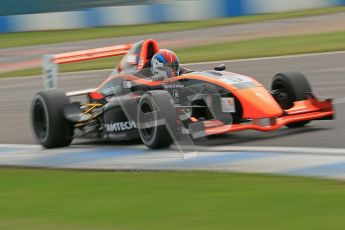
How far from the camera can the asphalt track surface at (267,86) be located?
9172mm

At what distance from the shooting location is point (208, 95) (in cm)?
927

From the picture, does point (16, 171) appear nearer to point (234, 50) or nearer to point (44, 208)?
point (44, 208)

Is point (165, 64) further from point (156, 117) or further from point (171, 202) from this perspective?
point (171, 202)

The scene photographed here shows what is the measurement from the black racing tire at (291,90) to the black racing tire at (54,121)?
93.3 inches

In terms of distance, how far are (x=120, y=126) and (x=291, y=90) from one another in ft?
6.33

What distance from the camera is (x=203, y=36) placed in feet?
85.5

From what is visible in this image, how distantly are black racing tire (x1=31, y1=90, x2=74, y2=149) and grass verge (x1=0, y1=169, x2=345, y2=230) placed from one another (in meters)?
2.13

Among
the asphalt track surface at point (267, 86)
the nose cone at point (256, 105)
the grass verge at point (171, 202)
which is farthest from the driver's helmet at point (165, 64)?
the grass verge at point (171, 202)

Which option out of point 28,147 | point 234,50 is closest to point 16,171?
point 28,147

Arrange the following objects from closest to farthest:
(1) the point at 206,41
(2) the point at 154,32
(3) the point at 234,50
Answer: (3) the point at 234,50
(1) the point at 206,41
(2) the point at 154,32

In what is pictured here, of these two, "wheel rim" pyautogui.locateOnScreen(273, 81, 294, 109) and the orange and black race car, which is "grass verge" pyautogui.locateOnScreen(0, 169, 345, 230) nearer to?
the orange and black race car

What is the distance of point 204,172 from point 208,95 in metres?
1.85

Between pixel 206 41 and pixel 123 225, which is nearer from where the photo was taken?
pixel 123 225

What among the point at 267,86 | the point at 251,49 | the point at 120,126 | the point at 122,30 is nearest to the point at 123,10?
the point at 122,30
